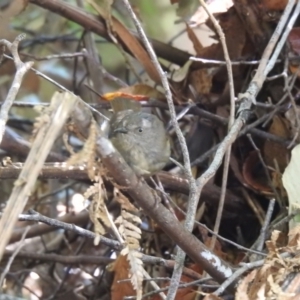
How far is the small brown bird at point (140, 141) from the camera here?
760 millimetres

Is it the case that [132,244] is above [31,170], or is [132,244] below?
below

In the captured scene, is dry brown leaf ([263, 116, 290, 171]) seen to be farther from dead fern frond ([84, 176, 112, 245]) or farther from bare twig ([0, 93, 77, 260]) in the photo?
bare twig ([0, 93, 77, 260])

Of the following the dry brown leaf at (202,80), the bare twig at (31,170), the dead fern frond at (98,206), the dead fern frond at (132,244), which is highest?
the dry brown leaf at (202,80)

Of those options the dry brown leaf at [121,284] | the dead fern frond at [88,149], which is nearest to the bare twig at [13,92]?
the dead fern frond at [88,149]

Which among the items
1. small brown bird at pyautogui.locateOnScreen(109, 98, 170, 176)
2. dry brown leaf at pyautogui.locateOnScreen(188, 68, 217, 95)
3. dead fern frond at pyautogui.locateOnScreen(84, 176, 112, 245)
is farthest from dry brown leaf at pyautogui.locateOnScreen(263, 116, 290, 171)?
dead fern frond at pyautogui.locateOnScreen(84, 176, 112, 245)

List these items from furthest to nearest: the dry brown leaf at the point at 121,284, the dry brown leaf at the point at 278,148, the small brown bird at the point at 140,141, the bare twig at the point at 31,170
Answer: the dry brown leaf at the point at 278,148 → the dry brown leaf at the point at 121,284 → the small brown bird at the point at 140,141 → the bare twig at the point at 31,170

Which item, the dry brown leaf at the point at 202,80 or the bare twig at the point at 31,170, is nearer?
the bare twig at the point at 31,170

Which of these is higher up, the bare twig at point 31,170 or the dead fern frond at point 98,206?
the bare twig at point 31,170

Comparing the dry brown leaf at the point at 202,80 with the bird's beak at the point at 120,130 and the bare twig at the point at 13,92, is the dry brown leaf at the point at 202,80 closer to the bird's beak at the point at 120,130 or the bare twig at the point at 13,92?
the bird's beak at the point at 120,130

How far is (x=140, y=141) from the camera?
2.67ft

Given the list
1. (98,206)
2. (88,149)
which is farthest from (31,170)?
(98,206)

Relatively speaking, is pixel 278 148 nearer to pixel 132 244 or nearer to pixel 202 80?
pixel 202 80

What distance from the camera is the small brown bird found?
2.49 feet

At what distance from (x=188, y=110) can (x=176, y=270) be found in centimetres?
50
